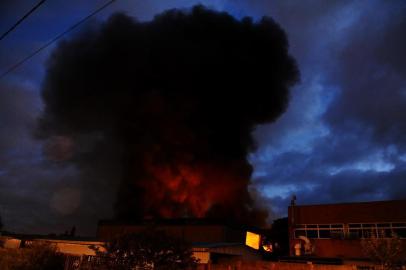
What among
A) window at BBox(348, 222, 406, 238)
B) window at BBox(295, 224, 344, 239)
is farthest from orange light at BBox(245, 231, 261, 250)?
window at BBox(348, 222, 406, 238)

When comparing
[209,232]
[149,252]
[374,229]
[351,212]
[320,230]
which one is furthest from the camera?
[209,232]

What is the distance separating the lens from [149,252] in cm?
1076

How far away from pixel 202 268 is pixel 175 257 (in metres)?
4.48

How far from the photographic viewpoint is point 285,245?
43625mm

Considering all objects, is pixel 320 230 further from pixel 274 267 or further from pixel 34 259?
pixel 34 259

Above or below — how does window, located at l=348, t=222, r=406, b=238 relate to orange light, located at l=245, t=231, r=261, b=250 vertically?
above

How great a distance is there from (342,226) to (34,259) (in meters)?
24.8

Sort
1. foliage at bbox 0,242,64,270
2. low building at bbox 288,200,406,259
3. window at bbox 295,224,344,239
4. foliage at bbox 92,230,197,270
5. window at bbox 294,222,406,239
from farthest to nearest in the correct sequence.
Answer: window at bbox 295,224,344,239, low building at bbox 288,200,406,259, window at bbox 294,222,406,239, foliage at bbox 0,242,64,270, foliage at bbox 92,230,197,270

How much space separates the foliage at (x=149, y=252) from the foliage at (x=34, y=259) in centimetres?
645

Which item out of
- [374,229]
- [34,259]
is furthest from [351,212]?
[34,259]

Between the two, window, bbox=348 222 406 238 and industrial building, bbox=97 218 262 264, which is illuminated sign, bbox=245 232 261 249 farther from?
window, bbox=348 222 406 238

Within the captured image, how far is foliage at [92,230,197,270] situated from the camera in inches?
422

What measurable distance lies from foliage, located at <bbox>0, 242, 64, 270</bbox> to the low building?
2033 centimetres

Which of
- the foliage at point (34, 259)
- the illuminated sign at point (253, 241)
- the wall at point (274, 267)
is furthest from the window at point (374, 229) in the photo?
the foliage at point (34, 259)
